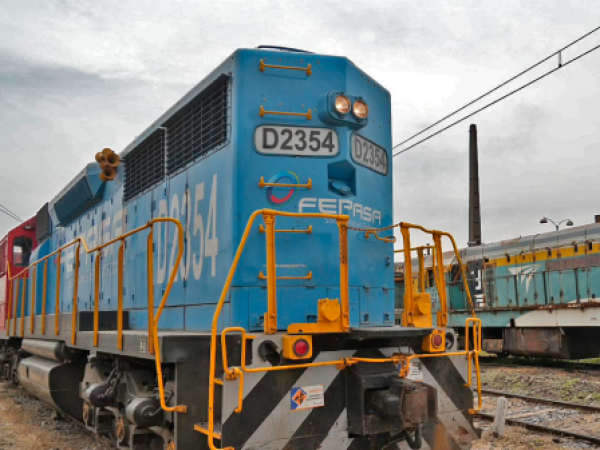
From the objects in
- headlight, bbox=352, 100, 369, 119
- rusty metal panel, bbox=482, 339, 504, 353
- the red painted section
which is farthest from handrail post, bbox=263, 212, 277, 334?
rusty metal panel, bbox=482, 339, 504, 353

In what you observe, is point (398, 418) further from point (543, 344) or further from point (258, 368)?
point (543, 344)

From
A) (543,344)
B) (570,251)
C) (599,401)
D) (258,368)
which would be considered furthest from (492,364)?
(258,368)

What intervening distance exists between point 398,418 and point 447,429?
2.34 feet

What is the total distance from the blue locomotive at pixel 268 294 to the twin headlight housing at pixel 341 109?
0.01 meters

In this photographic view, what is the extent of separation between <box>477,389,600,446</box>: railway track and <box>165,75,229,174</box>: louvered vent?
191 inches

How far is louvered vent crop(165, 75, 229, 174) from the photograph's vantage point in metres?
4.61

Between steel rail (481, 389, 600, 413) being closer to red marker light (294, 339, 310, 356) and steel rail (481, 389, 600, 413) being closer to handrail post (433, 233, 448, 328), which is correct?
handrail post (433, 233, 448, 328)

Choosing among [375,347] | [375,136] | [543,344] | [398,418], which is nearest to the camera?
[398,418]

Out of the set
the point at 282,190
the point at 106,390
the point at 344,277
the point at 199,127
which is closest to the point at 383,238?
the point at 282,190

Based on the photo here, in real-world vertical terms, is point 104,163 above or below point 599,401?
above

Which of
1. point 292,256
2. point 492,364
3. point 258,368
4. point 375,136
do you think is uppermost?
point 375,136

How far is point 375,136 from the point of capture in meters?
5.02

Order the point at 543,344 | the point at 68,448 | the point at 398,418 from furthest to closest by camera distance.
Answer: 1. the point at 543,344
2. the point at 68,448
3. the point at 398,418

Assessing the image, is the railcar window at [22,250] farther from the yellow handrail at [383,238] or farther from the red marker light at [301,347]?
the red marker light at [301,347]
